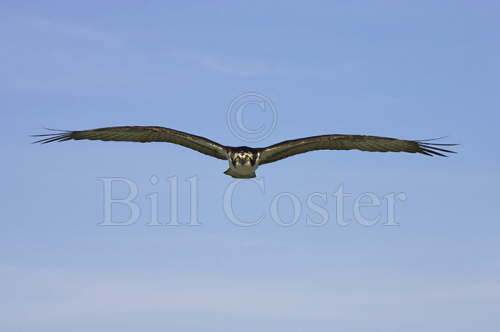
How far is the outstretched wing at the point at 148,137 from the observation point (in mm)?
20594

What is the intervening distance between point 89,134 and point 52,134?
1.08 metres

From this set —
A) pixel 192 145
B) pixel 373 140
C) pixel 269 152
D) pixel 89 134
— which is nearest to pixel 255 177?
pixel 269 152

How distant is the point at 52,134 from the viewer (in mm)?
21453

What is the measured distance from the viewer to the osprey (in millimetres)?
20125

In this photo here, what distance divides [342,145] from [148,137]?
221 inches

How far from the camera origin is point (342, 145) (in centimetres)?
2084

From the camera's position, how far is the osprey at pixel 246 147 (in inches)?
792

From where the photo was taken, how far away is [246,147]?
2027 centimetres

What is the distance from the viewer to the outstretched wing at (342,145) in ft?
67.1

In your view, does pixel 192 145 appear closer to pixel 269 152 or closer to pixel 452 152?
pixel 269 152

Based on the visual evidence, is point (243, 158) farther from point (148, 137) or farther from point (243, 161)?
point (148, 137)

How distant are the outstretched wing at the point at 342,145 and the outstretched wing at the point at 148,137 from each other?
1443mm

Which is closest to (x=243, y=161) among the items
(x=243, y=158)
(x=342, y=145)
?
(x=243, y=158)

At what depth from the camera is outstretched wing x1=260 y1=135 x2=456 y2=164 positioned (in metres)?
20.4
